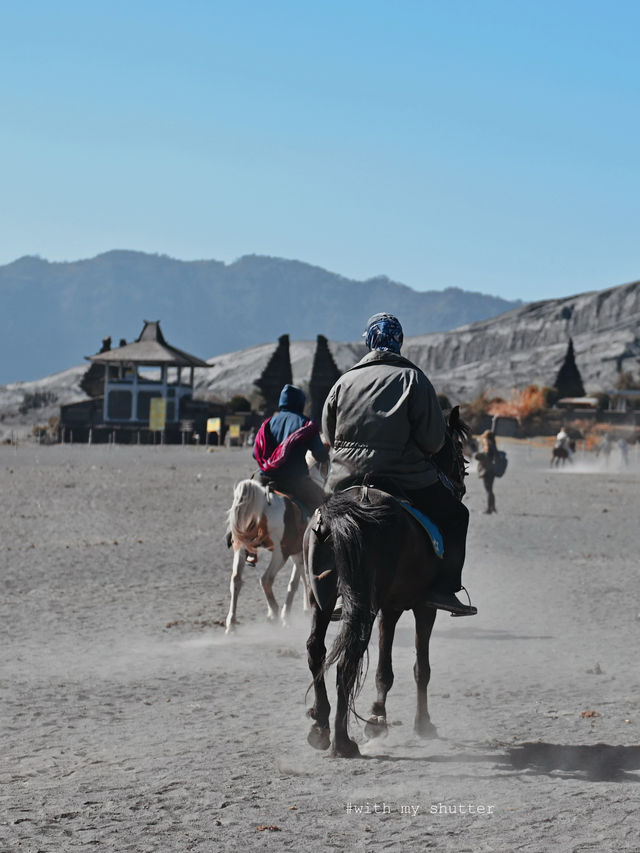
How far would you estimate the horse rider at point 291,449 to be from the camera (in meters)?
10.5

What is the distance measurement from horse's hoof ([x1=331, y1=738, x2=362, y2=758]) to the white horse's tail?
4515 mm

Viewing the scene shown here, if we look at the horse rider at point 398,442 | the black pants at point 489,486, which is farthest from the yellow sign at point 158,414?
the horse rider at point 398,442

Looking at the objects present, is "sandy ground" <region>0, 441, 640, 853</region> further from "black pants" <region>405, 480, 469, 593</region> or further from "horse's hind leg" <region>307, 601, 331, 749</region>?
"black pants" <region>405, 480, 469, 593</region>

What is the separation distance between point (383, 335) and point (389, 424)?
631mm

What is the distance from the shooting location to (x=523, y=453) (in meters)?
71.1

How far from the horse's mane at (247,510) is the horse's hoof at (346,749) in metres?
4.51

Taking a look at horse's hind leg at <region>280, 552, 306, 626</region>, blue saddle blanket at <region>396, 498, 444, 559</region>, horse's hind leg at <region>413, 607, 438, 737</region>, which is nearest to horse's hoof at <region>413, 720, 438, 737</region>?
horse's hind leg at <region>413, 607, 438, 737</region>

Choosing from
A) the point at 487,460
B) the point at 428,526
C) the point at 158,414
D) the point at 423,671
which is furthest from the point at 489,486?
the point at 158,414

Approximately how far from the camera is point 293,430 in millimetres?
10617

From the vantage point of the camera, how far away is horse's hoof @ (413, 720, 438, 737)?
6.79 meters

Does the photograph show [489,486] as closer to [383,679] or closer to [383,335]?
[383,335]

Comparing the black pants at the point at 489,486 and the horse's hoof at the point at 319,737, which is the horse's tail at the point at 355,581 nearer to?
the horse's hoof at the point at 319,737

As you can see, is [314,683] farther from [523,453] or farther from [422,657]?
[523,453]

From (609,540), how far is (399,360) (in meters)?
13.5
